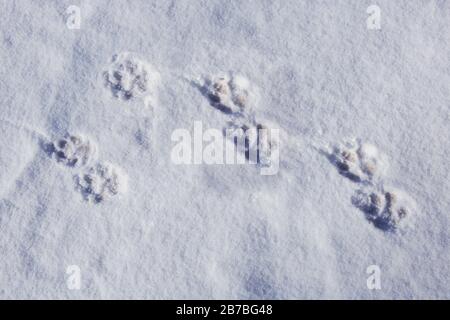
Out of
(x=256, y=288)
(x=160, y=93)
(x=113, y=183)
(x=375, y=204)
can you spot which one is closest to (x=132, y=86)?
(x=160, y=93)

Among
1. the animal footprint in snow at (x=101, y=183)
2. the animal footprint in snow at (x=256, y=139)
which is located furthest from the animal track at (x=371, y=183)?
the animal footprint in snow at (x=101, y=183)

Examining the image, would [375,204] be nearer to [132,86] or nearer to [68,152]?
[132,86]

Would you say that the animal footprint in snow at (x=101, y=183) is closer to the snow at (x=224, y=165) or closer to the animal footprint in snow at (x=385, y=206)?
the snow at (x=224, y=165)

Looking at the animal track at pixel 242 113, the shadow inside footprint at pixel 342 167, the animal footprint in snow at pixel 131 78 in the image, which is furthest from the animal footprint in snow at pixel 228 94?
the shadow inside footprint at pixel 342 167

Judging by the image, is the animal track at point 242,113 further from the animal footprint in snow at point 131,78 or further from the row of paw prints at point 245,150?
the animal footprint in snow at point 131,78

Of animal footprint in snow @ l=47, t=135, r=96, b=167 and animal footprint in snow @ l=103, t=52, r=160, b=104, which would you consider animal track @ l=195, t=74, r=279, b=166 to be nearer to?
animal footprint in snow @ l=103, t=52, r=160, b=104

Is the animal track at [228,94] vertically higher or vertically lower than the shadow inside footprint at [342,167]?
higher

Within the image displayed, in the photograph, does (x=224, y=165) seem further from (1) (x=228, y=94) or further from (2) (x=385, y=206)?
(2) (x=385, y=206)

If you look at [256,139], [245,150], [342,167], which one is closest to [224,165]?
[245,150]

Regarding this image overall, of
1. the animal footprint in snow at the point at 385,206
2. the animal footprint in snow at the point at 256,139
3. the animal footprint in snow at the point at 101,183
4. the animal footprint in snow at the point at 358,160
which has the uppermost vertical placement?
the animal footprint in snow at the point at 256,139

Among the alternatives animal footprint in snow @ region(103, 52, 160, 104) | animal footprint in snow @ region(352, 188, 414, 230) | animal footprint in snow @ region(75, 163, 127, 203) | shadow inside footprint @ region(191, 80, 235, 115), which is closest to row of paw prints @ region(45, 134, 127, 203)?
animal footprint in snow @ region(75, 163, 127, 203)
